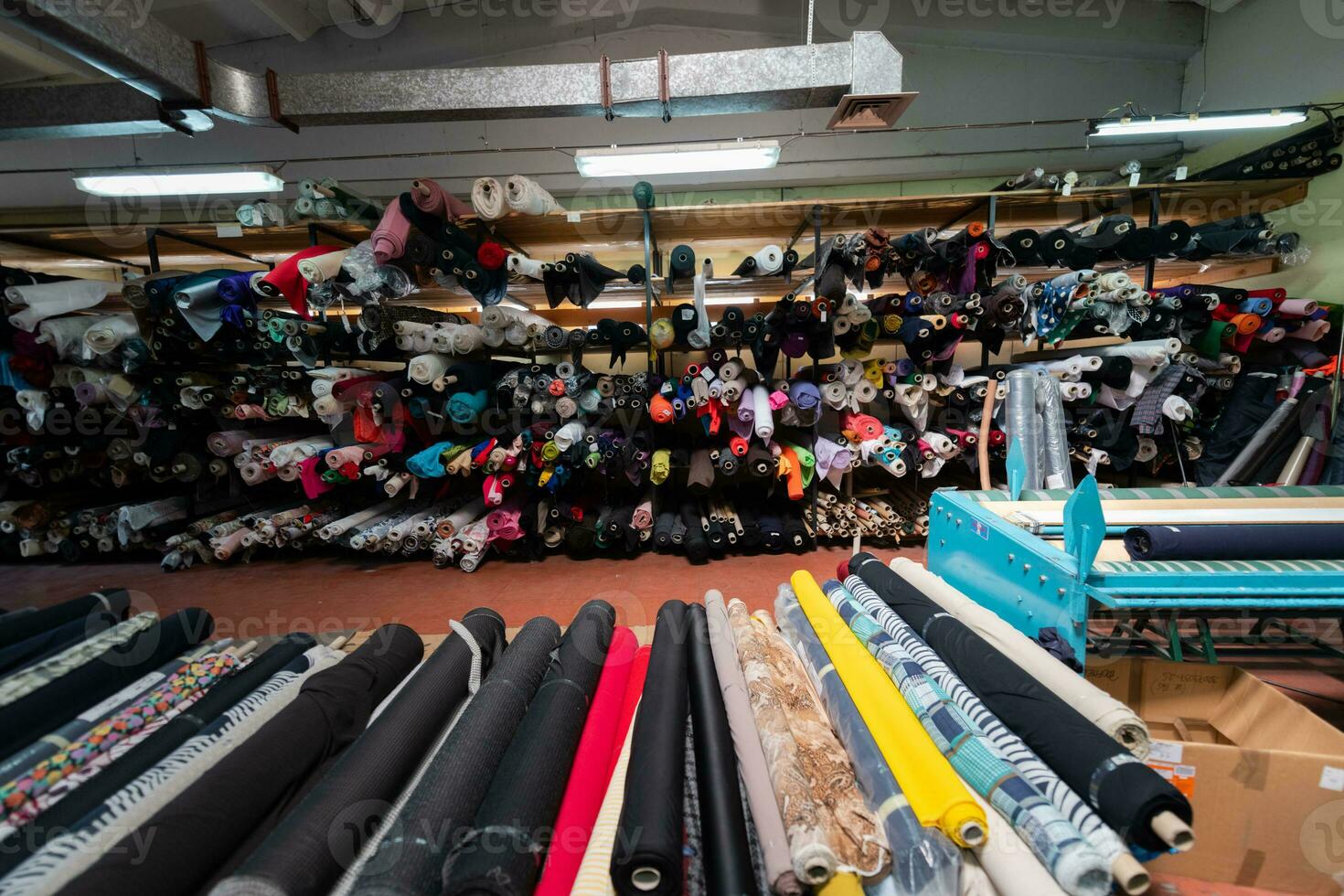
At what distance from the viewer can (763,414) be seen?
3039 mm

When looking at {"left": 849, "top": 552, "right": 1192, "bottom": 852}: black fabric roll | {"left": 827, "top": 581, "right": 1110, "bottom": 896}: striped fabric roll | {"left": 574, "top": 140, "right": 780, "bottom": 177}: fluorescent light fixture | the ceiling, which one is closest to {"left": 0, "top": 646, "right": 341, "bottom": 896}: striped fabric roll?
{"left": 827, "top": 581, "right": 1110, "bottom": 896}: striped fabric roll

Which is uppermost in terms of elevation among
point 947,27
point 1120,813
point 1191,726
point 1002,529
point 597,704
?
point 947,27

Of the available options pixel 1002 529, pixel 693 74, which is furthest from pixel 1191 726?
pixel 693 74

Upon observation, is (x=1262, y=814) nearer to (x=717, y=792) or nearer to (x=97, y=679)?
(x=717, y=792)

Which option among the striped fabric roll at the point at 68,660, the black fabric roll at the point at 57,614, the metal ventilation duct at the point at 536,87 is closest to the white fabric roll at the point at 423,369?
the metal ventilation duct at the point at 536,87

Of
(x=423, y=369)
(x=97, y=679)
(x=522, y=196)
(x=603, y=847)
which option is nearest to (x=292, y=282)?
(x=423, y=369)

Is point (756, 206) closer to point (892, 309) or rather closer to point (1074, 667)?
point (892, 309)

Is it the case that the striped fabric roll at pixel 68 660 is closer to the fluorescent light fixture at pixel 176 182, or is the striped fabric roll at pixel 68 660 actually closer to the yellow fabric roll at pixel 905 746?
the yellow fabric roll at pixel 905 746

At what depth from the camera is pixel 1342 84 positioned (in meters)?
3.11

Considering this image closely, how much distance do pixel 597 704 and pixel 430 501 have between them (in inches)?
124

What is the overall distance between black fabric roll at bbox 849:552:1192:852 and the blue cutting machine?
0.84 ft

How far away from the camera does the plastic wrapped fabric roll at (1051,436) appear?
2582mm

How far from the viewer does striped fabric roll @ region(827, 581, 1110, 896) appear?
2.26 ft

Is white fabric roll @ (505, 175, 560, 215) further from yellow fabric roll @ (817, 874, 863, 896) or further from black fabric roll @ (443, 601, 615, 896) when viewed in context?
yellow fabric roll @ (817, 874, 863, 896)
